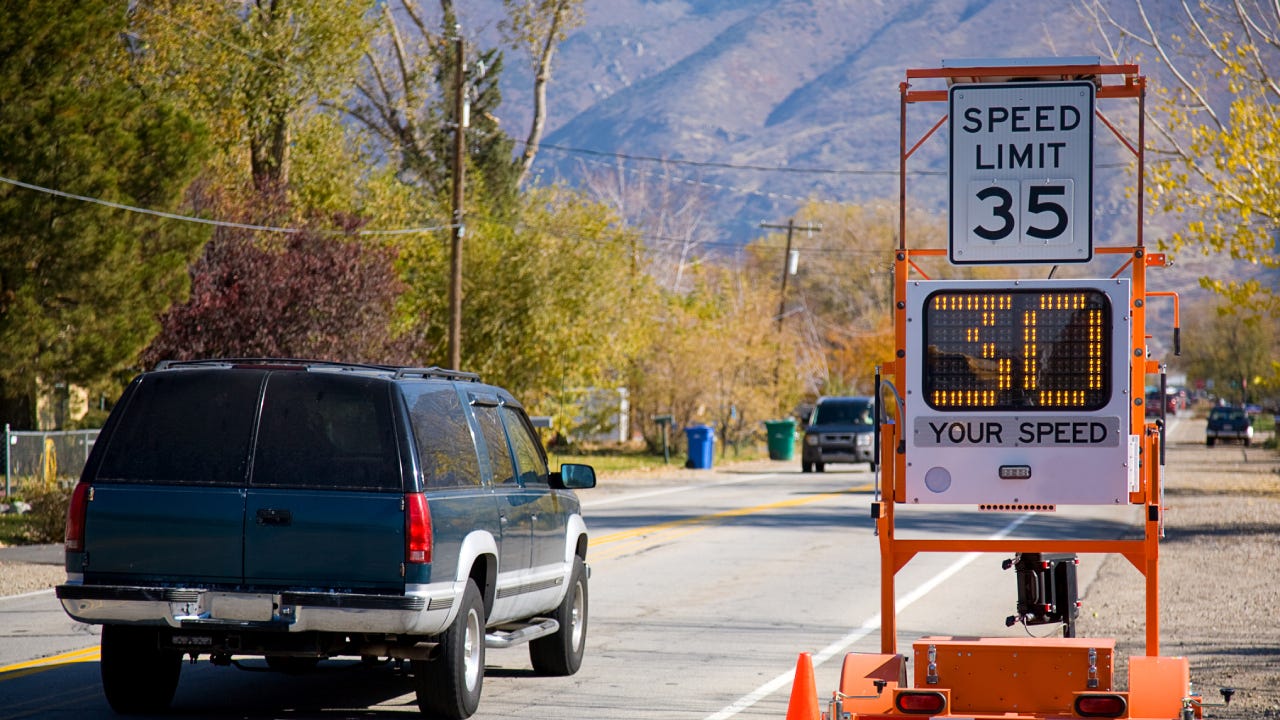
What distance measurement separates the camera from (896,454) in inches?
311

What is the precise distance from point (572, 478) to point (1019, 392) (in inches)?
143

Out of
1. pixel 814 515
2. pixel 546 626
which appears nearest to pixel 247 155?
pixel 814 515

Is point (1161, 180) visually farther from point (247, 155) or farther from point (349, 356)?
point (247, 155)

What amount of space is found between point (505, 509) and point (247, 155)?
100 ft

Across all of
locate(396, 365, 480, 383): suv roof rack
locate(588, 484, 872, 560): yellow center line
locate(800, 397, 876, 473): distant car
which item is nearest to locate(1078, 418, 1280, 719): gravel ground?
locate(396, 365, 480, 383): suv roof rack

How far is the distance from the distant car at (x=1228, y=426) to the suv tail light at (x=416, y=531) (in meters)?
68.2

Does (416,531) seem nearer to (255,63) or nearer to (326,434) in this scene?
(326,434)

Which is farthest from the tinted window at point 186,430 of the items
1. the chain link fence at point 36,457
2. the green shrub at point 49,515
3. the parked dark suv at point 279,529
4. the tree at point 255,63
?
the tree at point 255,63

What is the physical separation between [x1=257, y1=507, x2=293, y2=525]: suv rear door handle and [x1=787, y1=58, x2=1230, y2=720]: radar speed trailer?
9.55 ft

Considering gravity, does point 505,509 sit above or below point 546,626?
above

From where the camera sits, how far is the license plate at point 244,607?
830 centimetres

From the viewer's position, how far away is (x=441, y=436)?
9109mm

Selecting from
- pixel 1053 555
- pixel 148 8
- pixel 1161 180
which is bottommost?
pixel 1053 555

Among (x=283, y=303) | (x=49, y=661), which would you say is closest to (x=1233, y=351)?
(x=283, y=303)
